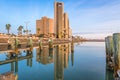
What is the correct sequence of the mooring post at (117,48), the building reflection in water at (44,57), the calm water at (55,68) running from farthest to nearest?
the building reflection in water at (44,57) → the calm water at (55,68) → the mooring post at (117,48)

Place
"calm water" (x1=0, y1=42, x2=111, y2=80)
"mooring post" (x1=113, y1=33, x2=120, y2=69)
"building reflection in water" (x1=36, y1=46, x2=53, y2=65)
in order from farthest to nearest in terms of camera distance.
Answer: "building reflection in water" (x1=36, y1=46, x2=53, y2=65)
"calm water" (x1=0, y1=42, x2=111, y2=80)
"mooring post" (x1=113, y1=33, x2=120, y2=69)

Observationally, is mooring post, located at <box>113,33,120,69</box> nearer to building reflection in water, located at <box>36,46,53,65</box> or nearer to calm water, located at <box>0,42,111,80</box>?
calm water, located at <box>0,42,111,80</box>

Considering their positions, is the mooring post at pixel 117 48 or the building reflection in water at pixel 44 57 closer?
the mooring post at pixel 117 48

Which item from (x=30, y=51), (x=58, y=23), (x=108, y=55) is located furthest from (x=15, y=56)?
(x=58, y=23)

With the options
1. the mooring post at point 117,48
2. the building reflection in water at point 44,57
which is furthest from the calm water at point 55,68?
the mooring post at point 117,48

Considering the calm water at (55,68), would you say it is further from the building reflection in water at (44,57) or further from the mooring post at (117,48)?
the mooring post at (117,48)

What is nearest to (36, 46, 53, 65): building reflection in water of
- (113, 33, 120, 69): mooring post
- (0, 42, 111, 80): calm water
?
(0, 42, 111, 80): calm water

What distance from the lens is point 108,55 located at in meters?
18.3

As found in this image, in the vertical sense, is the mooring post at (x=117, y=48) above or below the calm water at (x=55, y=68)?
above

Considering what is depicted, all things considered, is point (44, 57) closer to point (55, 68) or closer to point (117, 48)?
point (55, 68)

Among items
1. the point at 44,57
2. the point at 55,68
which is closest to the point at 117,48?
the point at 55,68

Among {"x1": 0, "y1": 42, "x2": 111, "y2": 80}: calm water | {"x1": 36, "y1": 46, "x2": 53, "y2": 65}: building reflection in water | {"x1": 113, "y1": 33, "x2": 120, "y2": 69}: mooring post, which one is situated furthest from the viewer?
{"x1": 36, "y1": 46, "x2": 53, "y2": 65}: building reflection in water

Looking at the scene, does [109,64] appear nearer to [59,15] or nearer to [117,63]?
[117,63]

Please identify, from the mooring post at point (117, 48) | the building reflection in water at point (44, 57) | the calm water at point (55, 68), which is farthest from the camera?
the building reflection in water at point (44, 57)
